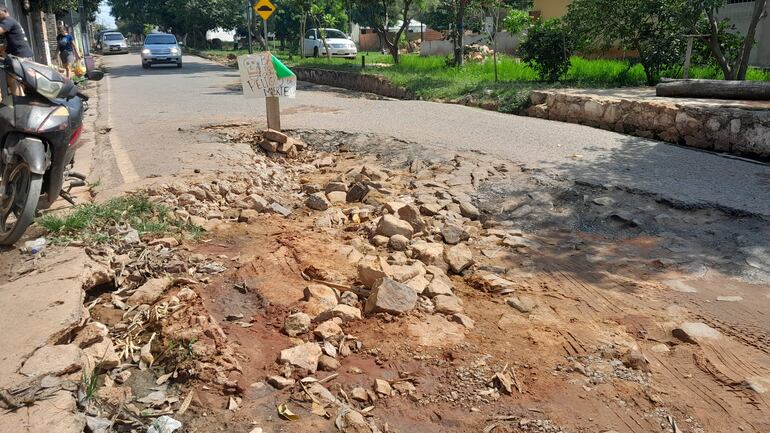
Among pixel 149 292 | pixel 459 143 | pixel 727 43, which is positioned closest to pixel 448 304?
pixel 149 292

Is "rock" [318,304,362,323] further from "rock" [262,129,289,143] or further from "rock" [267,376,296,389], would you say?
"rock" [262,129,289,143]

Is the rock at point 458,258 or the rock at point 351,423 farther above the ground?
the rock at point 458,258

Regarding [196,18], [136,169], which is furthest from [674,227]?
[196,18]

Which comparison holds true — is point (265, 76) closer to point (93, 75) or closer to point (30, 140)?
point (93, 75)

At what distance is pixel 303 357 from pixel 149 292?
1.22 metres

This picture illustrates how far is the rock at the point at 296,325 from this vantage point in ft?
11.1

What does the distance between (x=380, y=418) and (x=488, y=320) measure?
1.18m

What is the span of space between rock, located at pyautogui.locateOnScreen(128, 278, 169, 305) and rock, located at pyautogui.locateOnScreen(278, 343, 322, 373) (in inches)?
41.4

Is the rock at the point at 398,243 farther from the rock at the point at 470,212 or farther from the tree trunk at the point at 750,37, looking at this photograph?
the tree trunk at the point at 750,37

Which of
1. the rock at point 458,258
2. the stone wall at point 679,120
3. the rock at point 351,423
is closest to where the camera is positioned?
the rock at point 351,423

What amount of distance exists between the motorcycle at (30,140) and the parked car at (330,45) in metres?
23.6

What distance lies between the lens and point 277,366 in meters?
3.06

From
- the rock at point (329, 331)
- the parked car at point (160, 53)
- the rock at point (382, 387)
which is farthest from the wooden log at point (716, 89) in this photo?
the parked car at point (160, 53)

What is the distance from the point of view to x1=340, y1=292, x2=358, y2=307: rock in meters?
3.76
